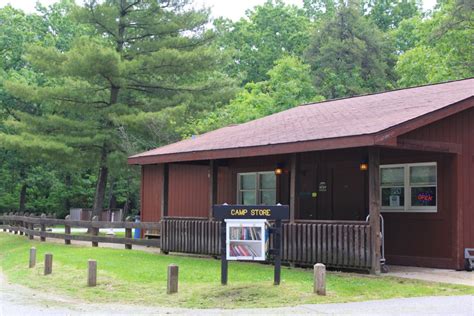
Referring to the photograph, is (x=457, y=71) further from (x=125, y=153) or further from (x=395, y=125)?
(x=395, y=125)

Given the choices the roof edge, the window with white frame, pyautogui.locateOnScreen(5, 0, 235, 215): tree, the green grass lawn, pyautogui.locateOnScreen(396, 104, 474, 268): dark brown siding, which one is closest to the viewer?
the green grass lawn

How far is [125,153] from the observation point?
95.3 feet

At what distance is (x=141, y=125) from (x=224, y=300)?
17.7 m

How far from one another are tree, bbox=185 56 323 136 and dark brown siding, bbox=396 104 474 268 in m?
18.2

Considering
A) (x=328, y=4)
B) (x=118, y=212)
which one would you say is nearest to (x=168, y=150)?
(x=118, y=212)

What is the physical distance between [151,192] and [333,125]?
11198 mm

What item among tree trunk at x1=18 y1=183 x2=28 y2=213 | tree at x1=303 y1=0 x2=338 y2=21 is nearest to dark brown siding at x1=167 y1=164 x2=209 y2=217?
tree trunk at x1=18 y1=183 x2=28 y2=213

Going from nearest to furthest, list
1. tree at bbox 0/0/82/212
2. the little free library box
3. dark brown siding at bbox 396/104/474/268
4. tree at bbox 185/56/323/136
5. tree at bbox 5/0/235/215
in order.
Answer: the little free library box, dark brown siding at bbox 396/104/474/268, tree at bbox 5/0/235/215, tree at bbox 185/56/323/136, tree at bbox 0/0/82/212

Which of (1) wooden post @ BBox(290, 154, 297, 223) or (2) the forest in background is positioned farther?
(2) the forest in background

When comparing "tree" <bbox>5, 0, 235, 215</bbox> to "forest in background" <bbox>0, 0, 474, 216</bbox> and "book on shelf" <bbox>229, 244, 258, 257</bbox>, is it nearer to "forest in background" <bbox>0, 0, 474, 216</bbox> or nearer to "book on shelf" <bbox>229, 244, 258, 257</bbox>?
"forest in background" <bbox>0, 0, 474, 216</bbox>

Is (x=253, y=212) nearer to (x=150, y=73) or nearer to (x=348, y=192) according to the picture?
(x=348, y=192)

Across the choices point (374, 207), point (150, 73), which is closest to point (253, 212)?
point (374, 207)

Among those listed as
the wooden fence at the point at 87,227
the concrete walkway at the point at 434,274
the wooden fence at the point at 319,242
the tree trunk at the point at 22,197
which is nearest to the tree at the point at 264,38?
the tree trunk at the point at 22,197

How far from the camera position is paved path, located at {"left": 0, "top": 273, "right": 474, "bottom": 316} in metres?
9.82
